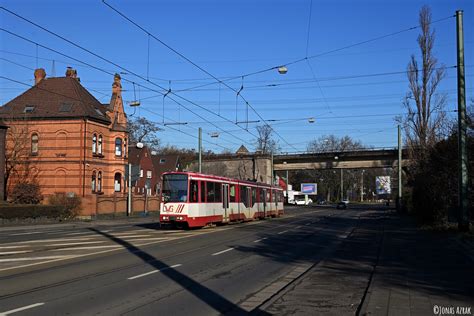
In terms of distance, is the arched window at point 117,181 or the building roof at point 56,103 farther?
the arched window at point 117,181

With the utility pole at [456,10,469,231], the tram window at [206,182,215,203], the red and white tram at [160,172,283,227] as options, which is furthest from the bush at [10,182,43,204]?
the utility pole at [456,10,469,231]

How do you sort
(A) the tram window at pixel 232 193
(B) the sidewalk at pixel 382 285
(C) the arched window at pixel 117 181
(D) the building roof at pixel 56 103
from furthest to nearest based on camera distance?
(C) the arched window at pixel 117 181
(D) the building roof at pixel 56 103
(A) the tram window at pixel 232 193
(B) the sidewalk at pixel 382 285

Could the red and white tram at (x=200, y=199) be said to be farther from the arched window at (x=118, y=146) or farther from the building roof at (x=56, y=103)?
the arched window at (x=118, y=146)

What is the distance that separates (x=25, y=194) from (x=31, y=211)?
258 inches

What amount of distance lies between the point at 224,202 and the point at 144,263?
1778 centimetres

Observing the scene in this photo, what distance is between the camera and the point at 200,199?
27.7 meters

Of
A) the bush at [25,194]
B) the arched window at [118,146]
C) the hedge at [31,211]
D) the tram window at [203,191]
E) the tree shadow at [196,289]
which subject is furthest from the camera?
the arched window at [118,146]

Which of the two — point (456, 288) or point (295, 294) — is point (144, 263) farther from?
point (456, 288)

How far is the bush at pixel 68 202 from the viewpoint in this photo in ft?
137

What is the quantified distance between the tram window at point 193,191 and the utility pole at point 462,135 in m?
12.9

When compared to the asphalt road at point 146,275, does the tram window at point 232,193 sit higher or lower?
A: higher

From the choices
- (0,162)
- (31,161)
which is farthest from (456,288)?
(31,161)

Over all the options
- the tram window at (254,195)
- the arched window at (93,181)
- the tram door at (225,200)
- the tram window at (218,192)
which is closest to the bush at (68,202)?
the arched window at (93,181)

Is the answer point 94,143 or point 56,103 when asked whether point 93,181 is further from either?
point 56,103
